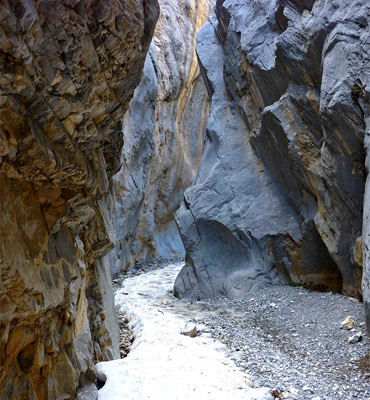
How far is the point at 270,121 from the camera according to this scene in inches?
562

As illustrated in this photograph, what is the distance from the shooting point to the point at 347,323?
876 cm

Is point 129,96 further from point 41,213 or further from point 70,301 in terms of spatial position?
point 70,301

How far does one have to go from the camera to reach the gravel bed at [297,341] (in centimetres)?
653

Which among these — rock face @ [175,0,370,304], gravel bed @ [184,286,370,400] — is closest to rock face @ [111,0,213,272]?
rock face @ [175,0,370,304]

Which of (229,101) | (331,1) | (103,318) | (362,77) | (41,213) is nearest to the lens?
(41,213)

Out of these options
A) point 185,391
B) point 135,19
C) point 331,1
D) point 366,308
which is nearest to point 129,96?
point 135,19

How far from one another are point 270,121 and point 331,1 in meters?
4.49

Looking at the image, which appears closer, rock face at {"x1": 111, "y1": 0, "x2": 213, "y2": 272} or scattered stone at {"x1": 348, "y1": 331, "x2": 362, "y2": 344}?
scattered stone at {"x1": 348, "y1": 331, "x2": 362, "y2": 344}

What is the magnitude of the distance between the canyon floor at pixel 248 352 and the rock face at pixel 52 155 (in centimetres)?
157

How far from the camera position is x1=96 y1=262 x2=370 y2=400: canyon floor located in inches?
258

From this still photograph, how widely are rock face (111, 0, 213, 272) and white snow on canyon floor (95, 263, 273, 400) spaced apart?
1073 cm

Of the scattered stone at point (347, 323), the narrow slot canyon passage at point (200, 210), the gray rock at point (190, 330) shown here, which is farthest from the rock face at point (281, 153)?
the gray rock at point (190, 330)

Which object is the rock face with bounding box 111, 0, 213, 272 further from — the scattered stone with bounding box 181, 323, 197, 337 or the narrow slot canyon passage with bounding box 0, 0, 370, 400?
the scattered stone with bounding box 181, 323, 197, 337

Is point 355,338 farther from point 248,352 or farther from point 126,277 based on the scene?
point 126,277
